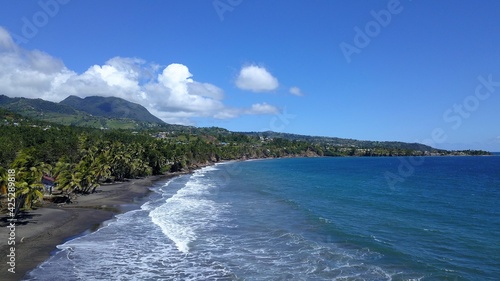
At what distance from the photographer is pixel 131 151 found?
89375mm

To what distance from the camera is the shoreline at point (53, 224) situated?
24.9 metres

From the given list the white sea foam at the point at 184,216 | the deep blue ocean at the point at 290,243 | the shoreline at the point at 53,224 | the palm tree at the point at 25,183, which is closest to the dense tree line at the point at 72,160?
the palm tree at the point at 25,183

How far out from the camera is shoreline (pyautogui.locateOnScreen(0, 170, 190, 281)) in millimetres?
24875

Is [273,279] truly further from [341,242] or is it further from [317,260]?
[341,242]

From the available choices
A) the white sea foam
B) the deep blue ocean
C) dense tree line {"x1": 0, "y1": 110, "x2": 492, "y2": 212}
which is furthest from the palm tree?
the white sea foam

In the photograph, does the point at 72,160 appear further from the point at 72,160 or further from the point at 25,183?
the point at 25,183

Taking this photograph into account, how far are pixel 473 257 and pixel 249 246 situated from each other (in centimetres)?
1587

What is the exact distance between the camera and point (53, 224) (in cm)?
3531

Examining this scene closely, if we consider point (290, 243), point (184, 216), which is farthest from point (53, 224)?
point (290, 243)

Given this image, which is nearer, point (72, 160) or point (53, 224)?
point (53, 224)

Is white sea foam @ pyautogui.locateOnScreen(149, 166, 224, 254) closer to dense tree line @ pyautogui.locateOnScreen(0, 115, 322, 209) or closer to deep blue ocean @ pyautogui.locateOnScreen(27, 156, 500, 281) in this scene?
deep blue ocean @ pyautogui.locateOnScreen(27, 156, 500, 281)

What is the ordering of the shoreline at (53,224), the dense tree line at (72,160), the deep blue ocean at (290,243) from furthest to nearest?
the dense tree line at (72,160), the shoreline at (53,224), the deep blue ocean at (290,243)

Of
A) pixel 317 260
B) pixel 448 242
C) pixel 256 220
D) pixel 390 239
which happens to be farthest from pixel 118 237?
pixel 448 242

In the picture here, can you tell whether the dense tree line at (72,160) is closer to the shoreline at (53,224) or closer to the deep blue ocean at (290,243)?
the shoreline at (53,224)
